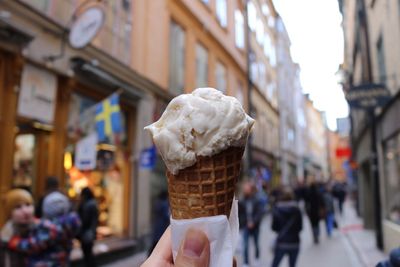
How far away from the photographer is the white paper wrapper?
1.92 meters

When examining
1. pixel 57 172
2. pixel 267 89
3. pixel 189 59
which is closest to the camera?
pixel 57 172

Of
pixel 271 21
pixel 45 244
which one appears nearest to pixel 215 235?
pixel 45 244

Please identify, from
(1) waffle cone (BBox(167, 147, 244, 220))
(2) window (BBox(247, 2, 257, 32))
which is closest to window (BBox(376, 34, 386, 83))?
(1) waffle cone (BBox(167, 147, 244, 220))

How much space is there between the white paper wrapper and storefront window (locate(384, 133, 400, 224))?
871 centimetres

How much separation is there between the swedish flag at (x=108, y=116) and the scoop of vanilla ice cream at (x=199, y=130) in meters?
7.30

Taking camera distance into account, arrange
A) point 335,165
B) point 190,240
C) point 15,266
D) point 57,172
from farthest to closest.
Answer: point 335,165 < point 57,172 < point 15,266 < point 190,240

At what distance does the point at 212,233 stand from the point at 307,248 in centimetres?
1133

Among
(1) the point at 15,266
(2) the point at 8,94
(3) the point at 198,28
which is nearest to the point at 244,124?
(1) the point at 15,266

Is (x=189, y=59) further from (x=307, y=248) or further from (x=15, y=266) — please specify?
(x=15, y=266)

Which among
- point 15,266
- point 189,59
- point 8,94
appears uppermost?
point 189,59

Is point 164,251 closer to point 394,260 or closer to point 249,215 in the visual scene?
point 394,260

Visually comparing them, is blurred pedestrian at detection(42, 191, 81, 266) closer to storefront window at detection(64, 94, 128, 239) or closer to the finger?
the finger

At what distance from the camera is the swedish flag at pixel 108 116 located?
30.0 feet

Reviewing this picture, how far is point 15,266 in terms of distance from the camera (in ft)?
13.0
